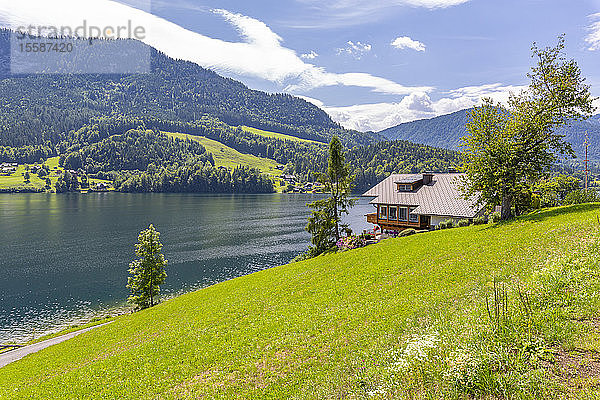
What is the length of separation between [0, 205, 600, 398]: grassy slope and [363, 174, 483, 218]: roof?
1901 centimetres

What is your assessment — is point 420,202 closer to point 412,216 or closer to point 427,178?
point 412,216

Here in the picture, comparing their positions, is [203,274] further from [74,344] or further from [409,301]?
[409,301]

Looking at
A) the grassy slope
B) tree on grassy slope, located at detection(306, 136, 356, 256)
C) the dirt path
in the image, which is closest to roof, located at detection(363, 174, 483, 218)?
tree on grassy slope, located at detection(306, 136, 356, 256)

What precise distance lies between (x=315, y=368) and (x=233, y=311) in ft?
46.0

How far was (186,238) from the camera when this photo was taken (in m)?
106

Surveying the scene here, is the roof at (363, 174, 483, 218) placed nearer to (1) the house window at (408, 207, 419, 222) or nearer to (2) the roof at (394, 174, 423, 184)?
(2) the roof at (394, 174, 423, 184)

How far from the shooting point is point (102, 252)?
289ft

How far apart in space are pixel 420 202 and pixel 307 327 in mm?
41503

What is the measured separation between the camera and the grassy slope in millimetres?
13844

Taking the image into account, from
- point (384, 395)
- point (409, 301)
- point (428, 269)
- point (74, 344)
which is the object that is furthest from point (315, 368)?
point (74, 344)

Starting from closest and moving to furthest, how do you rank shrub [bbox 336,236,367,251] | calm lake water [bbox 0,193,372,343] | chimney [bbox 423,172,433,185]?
shrub [bbox 336,236,367,251] → calm lake water [bbox 0,193,372,343] → chimney [bbox 423,172,433,185]

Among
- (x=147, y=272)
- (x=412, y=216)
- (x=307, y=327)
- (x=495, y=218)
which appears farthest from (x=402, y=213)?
(x=307, y=327)

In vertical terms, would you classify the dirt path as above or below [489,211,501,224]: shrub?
below

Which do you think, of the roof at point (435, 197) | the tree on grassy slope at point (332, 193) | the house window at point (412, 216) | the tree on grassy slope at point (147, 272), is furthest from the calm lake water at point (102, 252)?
the house window at point (412, 216)
